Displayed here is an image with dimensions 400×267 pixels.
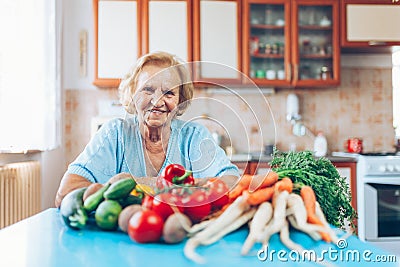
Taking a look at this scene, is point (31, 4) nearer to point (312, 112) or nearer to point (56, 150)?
point (56, 150)

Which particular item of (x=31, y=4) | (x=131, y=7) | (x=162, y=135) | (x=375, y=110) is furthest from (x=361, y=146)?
(x=162, y=135)

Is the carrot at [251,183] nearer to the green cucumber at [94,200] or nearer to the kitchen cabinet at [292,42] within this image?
the green cucumber at [94,200]

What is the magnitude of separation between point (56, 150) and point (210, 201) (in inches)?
109

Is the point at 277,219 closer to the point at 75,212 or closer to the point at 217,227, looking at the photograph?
the point at 217,227

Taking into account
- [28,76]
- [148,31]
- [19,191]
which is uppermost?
[148,31]

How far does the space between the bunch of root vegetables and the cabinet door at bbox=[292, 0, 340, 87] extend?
8.61 feet

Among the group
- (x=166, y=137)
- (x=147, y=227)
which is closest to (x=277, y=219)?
(x=147, y=227)

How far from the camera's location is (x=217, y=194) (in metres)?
0.98

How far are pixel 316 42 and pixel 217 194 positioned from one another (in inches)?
112

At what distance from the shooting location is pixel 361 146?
3654 mm

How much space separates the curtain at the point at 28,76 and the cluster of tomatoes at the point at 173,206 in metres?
1.86

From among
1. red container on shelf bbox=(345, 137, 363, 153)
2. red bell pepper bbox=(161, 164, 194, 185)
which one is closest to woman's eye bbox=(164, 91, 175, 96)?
red bell pepper bbox=(161, 164, 194, 185)

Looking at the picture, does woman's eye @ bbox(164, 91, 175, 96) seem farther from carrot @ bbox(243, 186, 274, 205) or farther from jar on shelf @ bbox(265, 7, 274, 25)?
jar on shelf @ bbox(265, 7, 274, 25)

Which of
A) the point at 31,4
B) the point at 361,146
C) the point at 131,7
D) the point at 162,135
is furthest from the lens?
the point at 361,146
